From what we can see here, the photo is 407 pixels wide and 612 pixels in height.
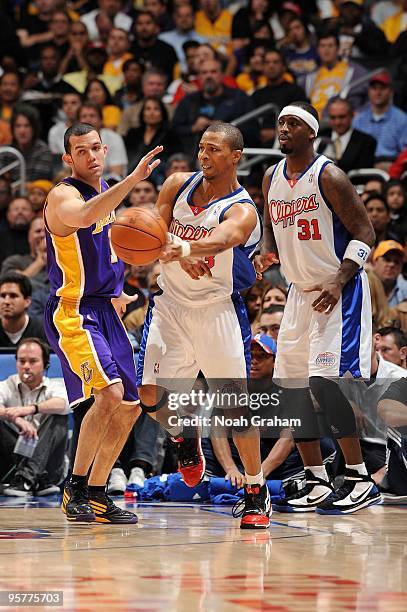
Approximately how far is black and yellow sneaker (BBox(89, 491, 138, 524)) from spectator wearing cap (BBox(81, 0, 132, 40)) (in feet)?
32.7

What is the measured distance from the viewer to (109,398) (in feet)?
19.3

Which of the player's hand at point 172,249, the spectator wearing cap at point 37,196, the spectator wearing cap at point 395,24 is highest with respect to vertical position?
the spectator wearing cap at point 395,24

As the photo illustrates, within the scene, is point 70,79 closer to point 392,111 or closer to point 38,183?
point 38,183

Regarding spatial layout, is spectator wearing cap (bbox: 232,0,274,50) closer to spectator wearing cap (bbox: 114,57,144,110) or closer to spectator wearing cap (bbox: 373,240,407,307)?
spectator wearing cap (bbox: 114,57,144,110)

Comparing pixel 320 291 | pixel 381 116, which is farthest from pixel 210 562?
pixel 381 116

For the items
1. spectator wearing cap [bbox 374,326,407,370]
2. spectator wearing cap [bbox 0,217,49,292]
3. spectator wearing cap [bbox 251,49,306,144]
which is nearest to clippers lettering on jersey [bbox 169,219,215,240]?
spectator wearing cap [bbox 374,326,407,370]

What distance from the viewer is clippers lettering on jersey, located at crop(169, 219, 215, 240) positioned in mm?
6051

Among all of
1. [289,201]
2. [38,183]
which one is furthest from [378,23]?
[289,201]

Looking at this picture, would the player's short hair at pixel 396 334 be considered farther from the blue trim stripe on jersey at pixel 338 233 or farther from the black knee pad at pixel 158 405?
the black knee pad at pixel 158 405

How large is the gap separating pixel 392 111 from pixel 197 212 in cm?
627

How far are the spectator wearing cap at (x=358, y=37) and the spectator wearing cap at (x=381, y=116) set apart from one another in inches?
62.3

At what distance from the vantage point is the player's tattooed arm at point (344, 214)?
6.28m

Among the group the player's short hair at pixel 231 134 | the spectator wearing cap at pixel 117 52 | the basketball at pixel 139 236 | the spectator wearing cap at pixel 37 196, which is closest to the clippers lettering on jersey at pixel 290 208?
the player's short hair at pixel 231 134

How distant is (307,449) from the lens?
6.71 m
